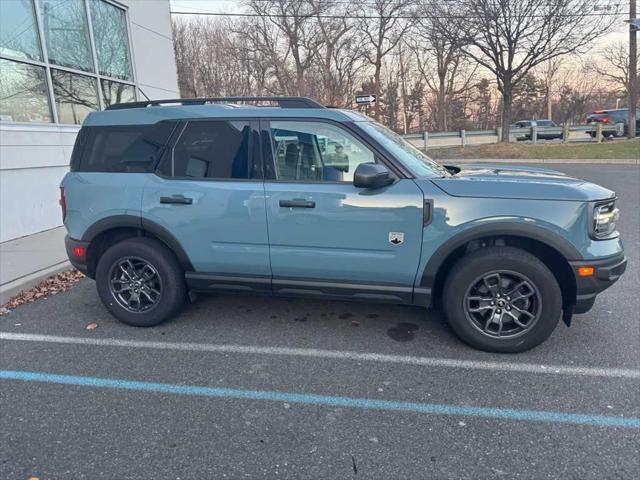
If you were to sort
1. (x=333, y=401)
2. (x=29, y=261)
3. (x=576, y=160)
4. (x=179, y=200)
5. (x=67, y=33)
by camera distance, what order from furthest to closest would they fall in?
(x=576, y=160) < (x=67, y=33) < (x=29, y=261) < (x=179, y=200) < (x=333, y=401)

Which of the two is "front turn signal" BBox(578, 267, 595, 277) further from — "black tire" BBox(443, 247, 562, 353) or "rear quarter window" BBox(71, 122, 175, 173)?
"rear quarter window" BBox(71, 122, 175, 173)

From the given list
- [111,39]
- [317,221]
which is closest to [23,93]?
[111,39]

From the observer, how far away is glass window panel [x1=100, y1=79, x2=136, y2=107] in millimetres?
9070

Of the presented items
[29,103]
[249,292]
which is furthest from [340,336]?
[29,103]

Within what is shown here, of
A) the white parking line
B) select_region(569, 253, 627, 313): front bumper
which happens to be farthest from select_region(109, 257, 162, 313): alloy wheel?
select_region(569, 253, 627, 313): front bumper

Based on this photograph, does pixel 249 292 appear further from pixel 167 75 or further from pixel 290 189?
pixel 167 75

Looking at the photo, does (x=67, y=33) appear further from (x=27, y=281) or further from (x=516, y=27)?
(x=516, y=27)

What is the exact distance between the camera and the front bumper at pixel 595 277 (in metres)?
3.07

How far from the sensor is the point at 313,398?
2836mm

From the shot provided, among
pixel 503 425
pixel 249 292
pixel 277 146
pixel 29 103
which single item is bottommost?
pixel 503 425

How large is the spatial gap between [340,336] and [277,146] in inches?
64.9

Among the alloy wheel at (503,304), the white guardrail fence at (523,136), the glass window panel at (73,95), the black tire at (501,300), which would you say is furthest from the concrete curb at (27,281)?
the white guardrail fence at (523,136)

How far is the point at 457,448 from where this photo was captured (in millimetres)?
2355

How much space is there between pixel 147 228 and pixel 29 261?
9.88ft
